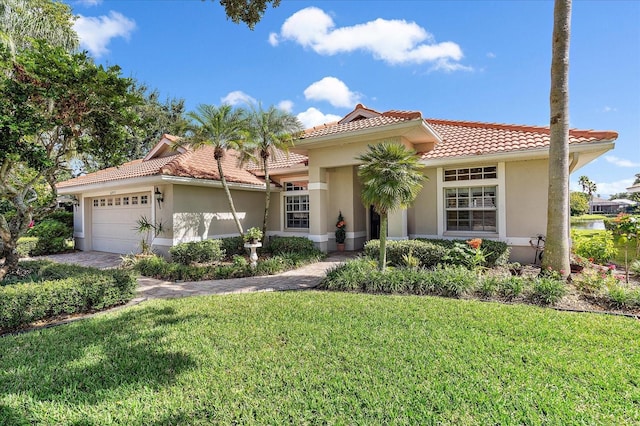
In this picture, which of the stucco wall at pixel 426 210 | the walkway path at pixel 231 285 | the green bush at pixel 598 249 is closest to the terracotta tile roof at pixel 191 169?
the walkway path at pixel 231 285

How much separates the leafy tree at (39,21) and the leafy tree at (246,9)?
11.0 metres

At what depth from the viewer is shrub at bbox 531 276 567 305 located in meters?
6.64

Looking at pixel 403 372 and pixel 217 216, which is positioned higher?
pixel 217 216

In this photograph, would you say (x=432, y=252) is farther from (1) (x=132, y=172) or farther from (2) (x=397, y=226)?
(1) (x=132, y=172)

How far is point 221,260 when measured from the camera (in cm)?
1312

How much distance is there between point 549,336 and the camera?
4.89m

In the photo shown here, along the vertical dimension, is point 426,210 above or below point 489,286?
above

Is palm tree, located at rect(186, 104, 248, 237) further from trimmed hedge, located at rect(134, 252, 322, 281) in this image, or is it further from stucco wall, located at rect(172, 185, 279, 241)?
trimmed hedge, located at rect(134, 252, 322, 281)

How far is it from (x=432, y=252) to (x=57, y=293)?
9.91 meters

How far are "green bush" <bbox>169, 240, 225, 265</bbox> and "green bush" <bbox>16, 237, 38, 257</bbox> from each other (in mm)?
10076

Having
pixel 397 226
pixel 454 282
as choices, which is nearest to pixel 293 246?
pixel 397 226

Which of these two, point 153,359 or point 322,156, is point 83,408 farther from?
point 322,156

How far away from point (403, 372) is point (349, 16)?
12457 millimetres

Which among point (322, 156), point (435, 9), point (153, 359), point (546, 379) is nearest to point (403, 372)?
point (546, 379)
